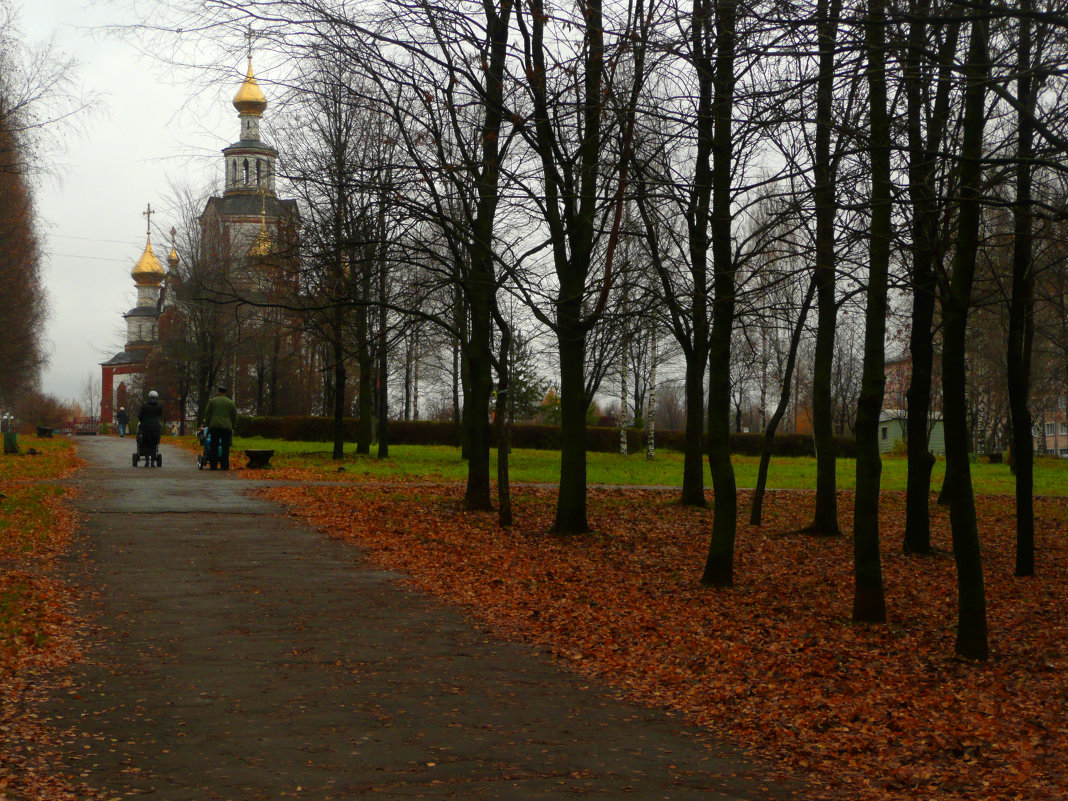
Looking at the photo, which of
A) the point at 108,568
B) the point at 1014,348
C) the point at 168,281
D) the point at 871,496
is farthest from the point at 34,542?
the point at 168,281

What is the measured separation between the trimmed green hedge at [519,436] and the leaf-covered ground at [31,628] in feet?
85.7

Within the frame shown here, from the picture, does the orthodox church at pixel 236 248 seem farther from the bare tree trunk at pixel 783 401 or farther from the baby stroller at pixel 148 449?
the bare tree trunk at pixel 783 401

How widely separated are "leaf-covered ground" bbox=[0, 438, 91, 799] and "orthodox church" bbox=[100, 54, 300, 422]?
4.37 meters

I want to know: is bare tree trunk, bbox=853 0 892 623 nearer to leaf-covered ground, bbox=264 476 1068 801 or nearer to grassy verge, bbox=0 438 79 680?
leaf-covered ground, bbox=264 476 1068 801

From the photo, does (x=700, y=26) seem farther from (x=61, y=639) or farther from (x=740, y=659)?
(x=61, y=639)

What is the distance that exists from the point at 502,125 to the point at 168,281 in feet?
136

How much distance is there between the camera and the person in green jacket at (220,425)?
75.3 ft

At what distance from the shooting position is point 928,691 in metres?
7.76

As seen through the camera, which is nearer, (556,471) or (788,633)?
(788,633)

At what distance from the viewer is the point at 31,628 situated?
327 inches

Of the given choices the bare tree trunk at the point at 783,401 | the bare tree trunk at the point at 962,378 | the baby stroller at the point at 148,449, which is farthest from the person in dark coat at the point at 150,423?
the bare tree trunk at the point at 962,378

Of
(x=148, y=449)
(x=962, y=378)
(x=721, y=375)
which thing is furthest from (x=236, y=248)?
(x=962, y=378)

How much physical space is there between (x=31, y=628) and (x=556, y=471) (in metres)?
23.1

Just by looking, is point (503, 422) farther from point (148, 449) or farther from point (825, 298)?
point (148, 449)
